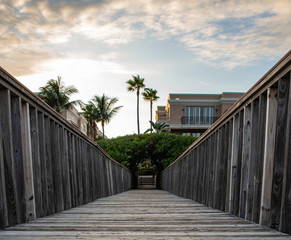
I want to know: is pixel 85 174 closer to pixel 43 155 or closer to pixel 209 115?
pixel 43 155

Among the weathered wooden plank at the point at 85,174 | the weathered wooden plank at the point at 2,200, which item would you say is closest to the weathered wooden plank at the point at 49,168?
the weathered wooden plank at the point at 2,200

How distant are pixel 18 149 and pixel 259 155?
6.94 feet

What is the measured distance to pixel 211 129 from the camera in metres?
4.05

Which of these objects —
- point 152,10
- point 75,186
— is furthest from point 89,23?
point 75,186

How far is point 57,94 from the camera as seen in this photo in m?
32.3

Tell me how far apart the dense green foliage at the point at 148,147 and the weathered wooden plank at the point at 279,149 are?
1500 cm

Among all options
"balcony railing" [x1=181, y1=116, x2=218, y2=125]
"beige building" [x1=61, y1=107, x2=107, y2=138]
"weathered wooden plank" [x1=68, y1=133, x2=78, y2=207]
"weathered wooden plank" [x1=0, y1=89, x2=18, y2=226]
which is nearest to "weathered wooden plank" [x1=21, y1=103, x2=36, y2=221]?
"weathered wooden plank" [x1=0, y1=89, x2=18, y2=226]

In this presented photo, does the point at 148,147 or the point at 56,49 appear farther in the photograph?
the point at 148,147

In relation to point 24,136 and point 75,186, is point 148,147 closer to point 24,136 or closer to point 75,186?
point 75,186

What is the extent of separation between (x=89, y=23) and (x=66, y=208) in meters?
3.88

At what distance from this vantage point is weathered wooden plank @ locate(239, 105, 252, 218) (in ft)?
8.54

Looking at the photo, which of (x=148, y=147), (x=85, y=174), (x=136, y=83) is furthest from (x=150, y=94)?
(x=85, y=174)

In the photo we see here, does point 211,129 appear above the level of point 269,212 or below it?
above

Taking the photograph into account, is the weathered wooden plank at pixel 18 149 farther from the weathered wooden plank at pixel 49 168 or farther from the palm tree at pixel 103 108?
the palm tree at pixel 103 108
